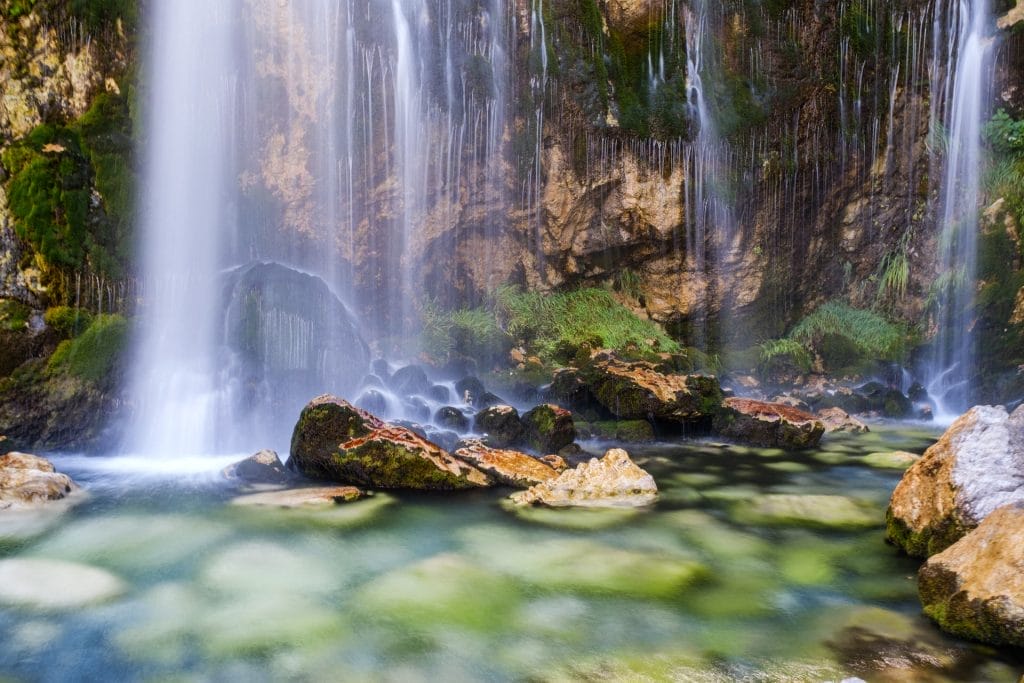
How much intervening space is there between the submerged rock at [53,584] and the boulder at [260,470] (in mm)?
2086

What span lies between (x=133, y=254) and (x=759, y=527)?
31.3 ft

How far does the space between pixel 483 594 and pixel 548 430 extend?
3850 millimetres

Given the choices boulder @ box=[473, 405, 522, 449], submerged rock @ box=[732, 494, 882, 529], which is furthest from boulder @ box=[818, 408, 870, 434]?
boulder @ box=[473, 405, 522, 449]

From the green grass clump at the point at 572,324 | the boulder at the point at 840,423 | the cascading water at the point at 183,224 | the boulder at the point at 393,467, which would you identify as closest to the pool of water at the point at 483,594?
the boulder at the point at 393,467

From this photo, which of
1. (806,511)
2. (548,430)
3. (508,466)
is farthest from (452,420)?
(806,511)

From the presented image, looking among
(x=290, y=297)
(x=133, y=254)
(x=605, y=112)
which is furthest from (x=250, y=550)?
(x=605, y=112)

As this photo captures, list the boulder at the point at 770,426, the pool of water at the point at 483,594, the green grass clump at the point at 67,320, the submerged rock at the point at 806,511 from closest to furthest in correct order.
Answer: the pool of water at the point at 483,594 → the submerged rock at the point at 806,511 → the boulder at the point at 770,426 → the green grass clump at the point at 67,320

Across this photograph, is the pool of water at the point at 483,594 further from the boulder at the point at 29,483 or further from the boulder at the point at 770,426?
the boulder at the point at 770,426

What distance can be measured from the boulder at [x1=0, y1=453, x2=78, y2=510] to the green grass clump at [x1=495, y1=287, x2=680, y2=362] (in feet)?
28.1

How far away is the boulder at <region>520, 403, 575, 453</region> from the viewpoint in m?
7.70

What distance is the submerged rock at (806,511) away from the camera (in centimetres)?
520

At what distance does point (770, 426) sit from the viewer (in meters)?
8.35

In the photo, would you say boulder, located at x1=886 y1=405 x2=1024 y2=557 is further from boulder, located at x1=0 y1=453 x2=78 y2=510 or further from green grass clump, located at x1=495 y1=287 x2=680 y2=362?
green grass clump, located at x1=495 y1=287 x2=680 y2=362

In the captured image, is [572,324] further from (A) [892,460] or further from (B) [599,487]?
(B) [599,487]
